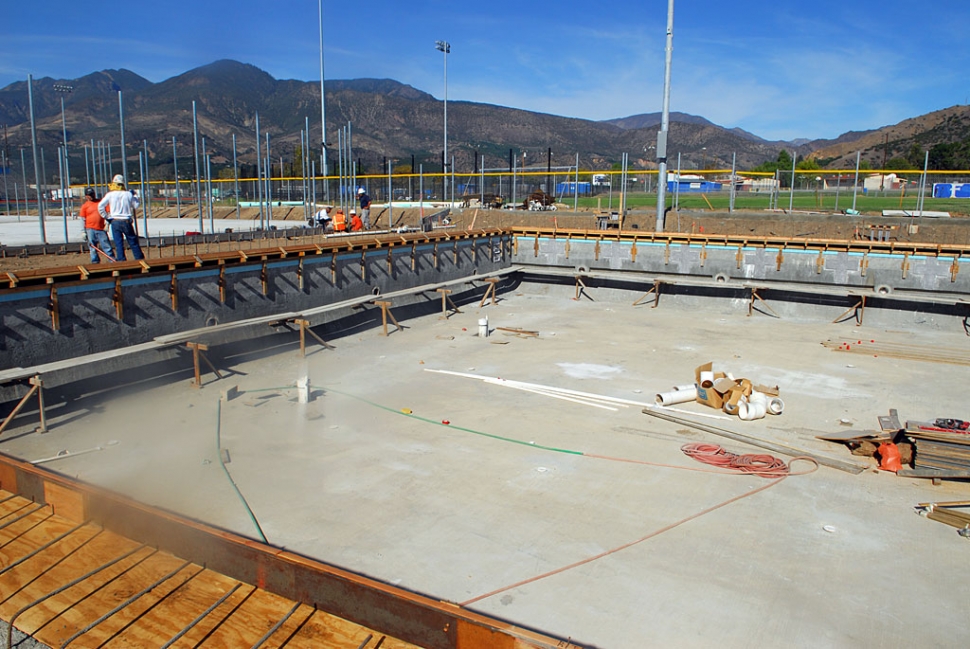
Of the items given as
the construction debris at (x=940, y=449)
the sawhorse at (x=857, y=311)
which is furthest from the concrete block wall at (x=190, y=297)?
the construction debris at (x=940, y=449)

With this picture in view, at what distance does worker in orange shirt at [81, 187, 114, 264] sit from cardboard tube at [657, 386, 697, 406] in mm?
11439

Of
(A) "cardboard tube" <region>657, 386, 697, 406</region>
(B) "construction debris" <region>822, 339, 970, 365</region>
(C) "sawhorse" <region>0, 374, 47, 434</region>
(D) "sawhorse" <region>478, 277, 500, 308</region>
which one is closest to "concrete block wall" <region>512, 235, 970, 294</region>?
(D) "sawhorse" <region>478, 277, 500, 308</region>

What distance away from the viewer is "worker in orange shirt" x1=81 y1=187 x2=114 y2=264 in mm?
13602

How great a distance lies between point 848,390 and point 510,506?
790 cm

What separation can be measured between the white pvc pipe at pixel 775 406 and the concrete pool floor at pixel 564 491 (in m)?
0.17

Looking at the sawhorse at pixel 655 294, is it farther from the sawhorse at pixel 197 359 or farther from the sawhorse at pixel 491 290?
the sawhorse at pixel 197 359

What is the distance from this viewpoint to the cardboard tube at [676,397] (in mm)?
11125

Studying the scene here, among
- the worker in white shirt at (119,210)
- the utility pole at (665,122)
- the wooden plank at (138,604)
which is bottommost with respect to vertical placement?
the wooden plank at (138,604)

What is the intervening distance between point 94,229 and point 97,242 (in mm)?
420

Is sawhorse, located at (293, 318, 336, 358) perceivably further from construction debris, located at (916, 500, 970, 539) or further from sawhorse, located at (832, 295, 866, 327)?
sawhorse, located at (832, 295, 866, 327)

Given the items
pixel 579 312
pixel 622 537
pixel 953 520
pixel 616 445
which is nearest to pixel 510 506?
pixel 622 537

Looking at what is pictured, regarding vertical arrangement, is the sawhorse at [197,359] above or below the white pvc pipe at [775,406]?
above

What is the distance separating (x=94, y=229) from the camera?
13.7 metres

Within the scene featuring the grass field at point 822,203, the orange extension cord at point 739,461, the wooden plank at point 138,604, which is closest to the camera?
the wooden plank at point 138,604
